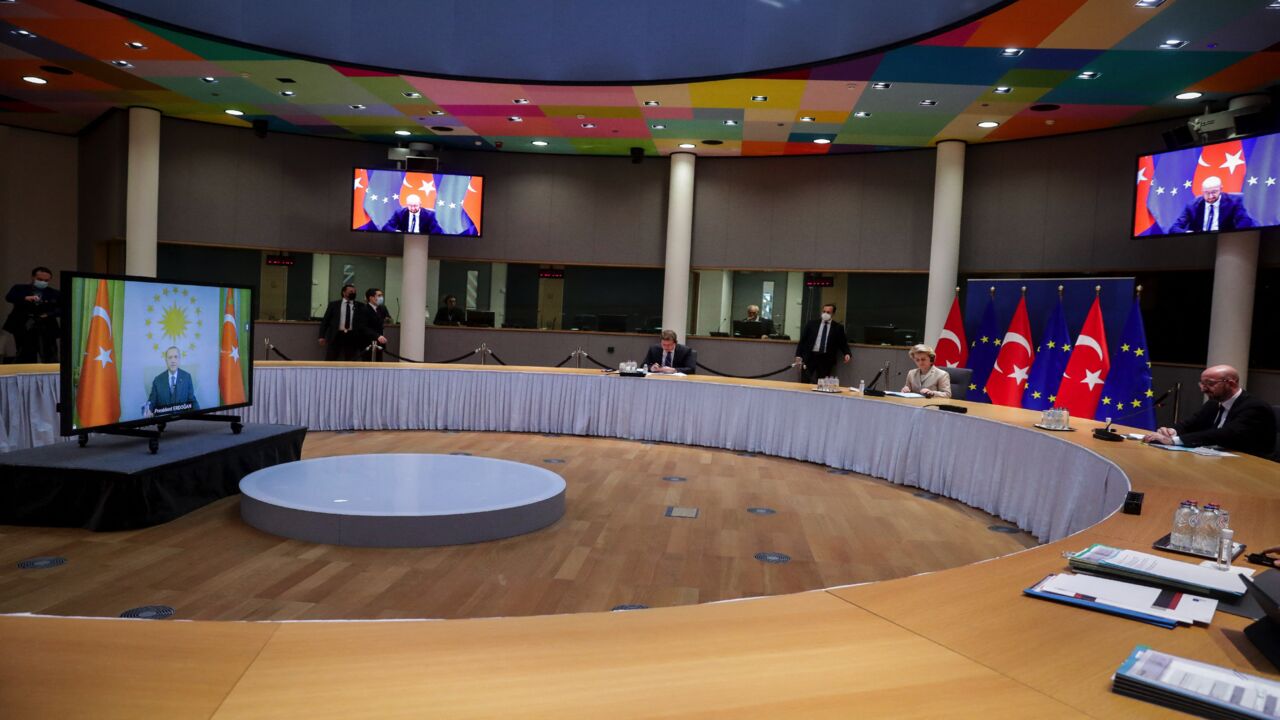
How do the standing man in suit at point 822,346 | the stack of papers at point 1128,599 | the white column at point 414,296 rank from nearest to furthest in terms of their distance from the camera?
1. the stack of papers at point 1128,599
2. the standing man in suit at point 822,346
3. the white column at point 414,296

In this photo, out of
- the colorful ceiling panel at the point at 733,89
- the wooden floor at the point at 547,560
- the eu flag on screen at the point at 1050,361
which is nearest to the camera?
the wooden floor at the point at 547,560

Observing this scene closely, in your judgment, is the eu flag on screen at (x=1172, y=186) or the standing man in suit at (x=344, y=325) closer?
the eu flag on screen at (x=1172, y=186)

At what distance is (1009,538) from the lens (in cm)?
490

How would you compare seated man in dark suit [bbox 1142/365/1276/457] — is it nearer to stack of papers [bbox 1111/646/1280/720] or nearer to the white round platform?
the white round platform

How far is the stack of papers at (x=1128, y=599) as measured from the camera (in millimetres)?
1603

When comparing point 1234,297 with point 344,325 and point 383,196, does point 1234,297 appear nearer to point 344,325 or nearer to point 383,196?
point 344,325

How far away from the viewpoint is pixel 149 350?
187 inches

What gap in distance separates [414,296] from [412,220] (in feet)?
4.08

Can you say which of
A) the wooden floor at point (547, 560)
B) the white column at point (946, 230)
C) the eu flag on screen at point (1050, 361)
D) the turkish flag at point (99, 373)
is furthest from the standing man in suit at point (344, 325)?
the eu flag on screen at point (1050, 361)

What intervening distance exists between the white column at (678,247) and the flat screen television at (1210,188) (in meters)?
5.74

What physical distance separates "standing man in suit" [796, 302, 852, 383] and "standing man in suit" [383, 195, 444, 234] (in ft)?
17.8

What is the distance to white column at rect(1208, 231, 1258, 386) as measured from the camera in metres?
7.92

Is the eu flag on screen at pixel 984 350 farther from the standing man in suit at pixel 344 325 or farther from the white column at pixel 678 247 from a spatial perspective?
the standing man in suit at pixel 344 325

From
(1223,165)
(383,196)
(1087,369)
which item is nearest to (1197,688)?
(1087,369)
